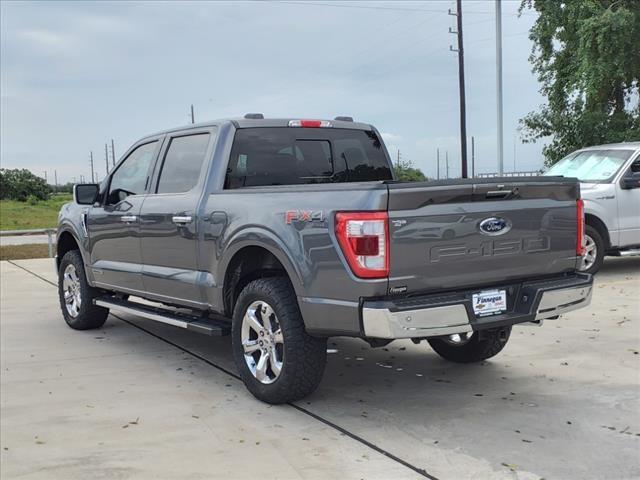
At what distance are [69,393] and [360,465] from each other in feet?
8.30

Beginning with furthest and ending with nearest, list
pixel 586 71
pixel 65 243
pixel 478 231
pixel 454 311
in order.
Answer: pixel 586 71 → pixel 65 243 → pixel 478 231 → pixel 454 311

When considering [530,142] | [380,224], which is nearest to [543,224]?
[380,224]

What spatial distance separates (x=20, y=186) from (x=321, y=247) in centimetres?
7647

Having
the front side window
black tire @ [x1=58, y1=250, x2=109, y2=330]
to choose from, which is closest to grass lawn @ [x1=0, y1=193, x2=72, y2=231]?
black tire @ [x1=58, y1=250, x2=109, y2=330]

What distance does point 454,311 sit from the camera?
13.5 ft

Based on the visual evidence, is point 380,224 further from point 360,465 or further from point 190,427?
point 190,427

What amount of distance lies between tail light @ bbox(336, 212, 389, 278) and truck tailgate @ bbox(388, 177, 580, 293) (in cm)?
5

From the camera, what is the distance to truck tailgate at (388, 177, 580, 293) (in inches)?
159

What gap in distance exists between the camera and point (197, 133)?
5.90m

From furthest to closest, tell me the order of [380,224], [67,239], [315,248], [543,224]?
[67,239] → [543,224] → [315,248] → [380,224]

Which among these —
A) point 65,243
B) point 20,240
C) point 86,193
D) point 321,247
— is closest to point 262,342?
point 321,247

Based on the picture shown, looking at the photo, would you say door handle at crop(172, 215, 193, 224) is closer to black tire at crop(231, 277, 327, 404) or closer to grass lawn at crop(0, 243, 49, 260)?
black tire at crop(231, 277, 327, 404)

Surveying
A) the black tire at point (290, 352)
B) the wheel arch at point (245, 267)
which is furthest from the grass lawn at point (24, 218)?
the black tire at point (290, 352)

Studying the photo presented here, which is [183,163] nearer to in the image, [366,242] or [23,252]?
[366,242]
